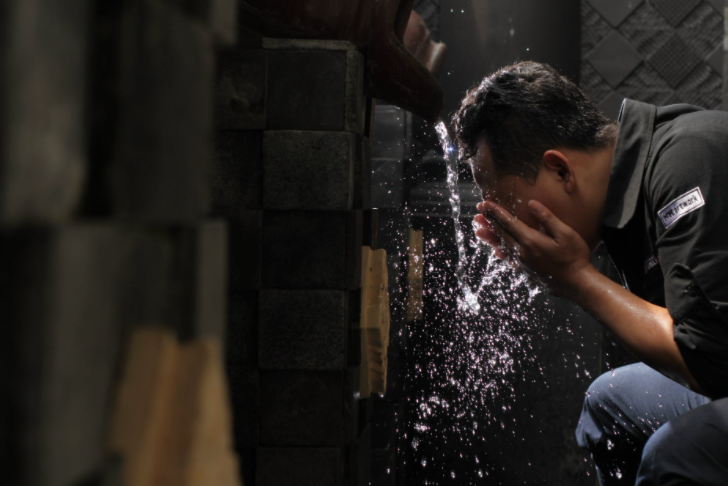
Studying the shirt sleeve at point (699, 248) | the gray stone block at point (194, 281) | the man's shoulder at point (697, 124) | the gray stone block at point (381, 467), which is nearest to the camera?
the gray stone block at point (194, 281)

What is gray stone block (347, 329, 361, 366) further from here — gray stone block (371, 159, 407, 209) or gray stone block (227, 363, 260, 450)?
gray stone block (371, 159, 407, 209)

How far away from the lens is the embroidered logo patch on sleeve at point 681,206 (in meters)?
0.98

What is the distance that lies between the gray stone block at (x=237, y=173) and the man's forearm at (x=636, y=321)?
0.59 meters

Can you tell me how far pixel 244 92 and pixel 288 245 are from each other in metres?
0.27

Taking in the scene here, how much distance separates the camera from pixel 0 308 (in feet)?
0.91

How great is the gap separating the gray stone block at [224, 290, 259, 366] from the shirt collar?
65 cm

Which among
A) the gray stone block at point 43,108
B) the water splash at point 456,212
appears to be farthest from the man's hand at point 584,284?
the gray stone block at point 43,108

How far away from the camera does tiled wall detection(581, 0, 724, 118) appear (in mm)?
2686

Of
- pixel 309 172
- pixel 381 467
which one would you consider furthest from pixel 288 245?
pixel 381 467

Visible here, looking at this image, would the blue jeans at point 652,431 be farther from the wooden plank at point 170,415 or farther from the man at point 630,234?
the wooden plank at point 170,415

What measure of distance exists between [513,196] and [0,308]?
3.57ft

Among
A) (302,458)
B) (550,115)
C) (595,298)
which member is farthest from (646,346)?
(302,458)

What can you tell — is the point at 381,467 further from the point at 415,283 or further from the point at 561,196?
the point at 561,196

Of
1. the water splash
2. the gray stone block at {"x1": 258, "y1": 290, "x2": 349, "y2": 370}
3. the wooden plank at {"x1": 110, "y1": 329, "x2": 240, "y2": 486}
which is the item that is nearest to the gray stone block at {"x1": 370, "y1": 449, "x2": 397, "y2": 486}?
the water splash
